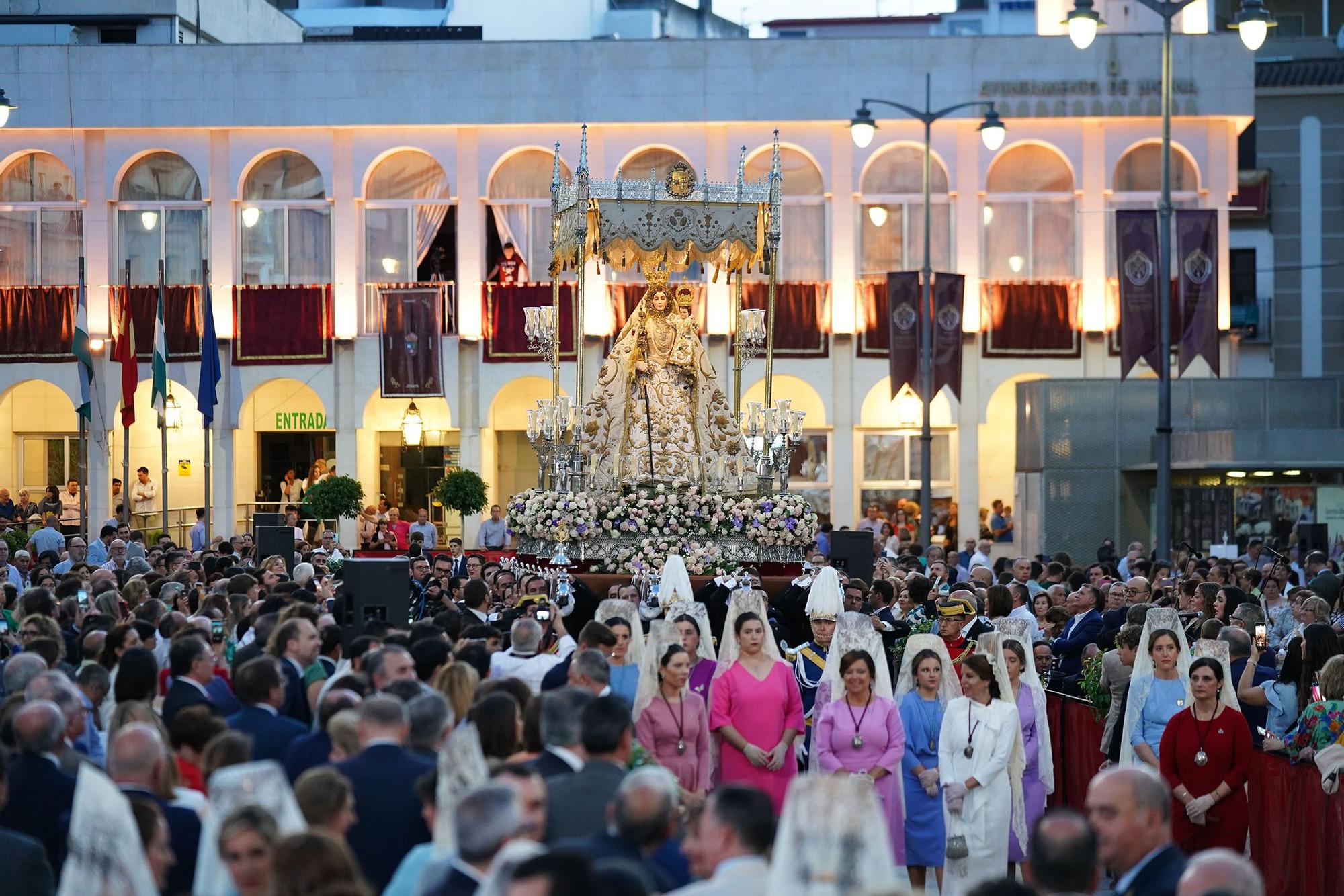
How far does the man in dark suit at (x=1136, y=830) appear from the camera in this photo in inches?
260

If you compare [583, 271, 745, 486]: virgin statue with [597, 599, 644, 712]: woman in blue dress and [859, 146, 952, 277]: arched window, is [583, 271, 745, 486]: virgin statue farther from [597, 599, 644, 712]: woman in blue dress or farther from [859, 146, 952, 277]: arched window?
[859, 146, 952, 277]: arched window

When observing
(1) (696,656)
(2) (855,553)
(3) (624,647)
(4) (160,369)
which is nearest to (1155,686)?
(1) (696,656)

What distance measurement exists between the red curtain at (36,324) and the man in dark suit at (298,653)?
103 feet

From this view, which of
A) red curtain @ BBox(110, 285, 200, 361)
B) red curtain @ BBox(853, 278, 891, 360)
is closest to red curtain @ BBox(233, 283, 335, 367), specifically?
red curtain @ BBox(110, 285, 200, 361)

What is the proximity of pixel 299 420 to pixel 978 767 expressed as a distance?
31.9 meters

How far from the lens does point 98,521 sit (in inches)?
1542

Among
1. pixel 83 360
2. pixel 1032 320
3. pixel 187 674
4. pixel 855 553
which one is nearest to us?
pixel 187 674

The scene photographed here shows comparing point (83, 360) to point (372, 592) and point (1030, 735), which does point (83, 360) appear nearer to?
point (372, 592)

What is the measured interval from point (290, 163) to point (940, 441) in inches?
560

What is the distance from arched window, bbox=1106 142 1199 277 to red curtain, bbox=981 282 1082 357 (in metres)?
1.17

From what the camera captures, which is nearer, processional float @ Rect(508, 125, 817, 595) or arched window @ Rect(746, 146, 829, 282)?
processional float @ Rect(508, 125, 817, 595)

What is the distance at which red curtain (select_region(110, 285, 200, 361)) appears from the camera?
3978 cm

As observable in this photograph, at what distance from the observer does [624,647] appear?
1169 cm

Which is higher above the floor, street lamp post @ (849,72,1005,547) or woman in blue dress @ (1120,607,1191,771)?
street lamp post @ (849,72,1005,547)
